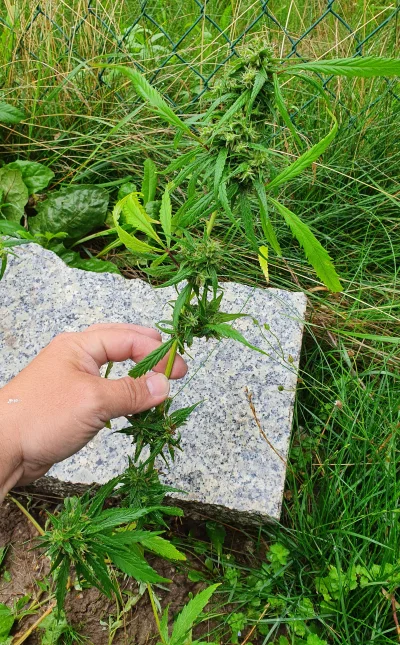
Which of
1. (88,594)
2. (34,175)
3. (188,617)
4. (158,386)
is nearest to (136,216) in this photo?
(158,386)

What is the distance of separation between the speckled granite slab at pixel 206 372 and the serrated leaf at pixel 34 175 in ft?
1.43

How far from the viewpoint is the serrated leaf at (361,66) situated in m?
1.05

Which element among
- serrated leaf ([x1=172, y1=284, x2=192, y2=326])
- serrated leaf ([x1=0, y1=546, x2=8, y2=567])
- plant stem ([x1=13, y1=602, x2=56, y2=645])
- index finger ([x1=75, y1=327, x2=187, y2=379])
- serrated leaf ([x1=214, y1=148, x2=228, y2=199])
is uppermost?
serrated leaf ([x1=214, y1=148, x2=228, y2=199])

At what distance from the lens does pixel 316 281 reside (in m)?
2.50

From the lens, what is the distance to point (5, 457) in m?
1.60

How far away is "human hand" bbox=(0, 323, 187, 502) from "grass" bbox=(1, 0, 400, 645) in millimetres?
756

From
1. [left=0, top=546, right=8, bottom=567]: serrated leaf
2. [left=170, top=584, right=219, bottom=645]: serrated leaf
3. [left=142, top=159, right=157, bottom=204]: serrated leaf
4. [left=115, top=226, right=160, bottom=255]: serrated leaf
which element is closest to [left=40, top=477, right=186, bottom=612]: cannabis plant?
[left=170, top=584, right=219, bottom=645]: serrated leaf

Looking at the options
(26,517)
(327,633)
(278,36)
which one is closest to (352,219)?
(278,36)

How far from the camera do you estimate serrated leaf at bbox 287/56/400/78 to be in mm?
1050

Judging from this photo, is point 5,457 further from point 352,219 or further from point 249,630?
point 352,219

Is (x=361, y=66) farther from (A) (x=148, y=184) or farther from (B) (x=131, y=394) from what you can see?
(A) (x=148, y=184)

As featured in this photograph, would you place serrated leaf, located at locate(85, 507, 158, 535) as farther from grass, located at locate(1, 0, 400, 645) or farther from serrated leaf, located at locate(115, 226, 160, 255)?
grass, located at locate(1, 0, 400, 645)

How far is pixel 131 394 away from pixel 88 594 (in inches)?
36.4

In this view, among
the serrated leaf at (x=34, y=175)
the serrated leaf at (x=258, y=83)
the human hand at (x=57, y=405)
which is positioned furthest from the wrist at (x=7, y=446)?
the serrated leaf at (x=34, y=175)
